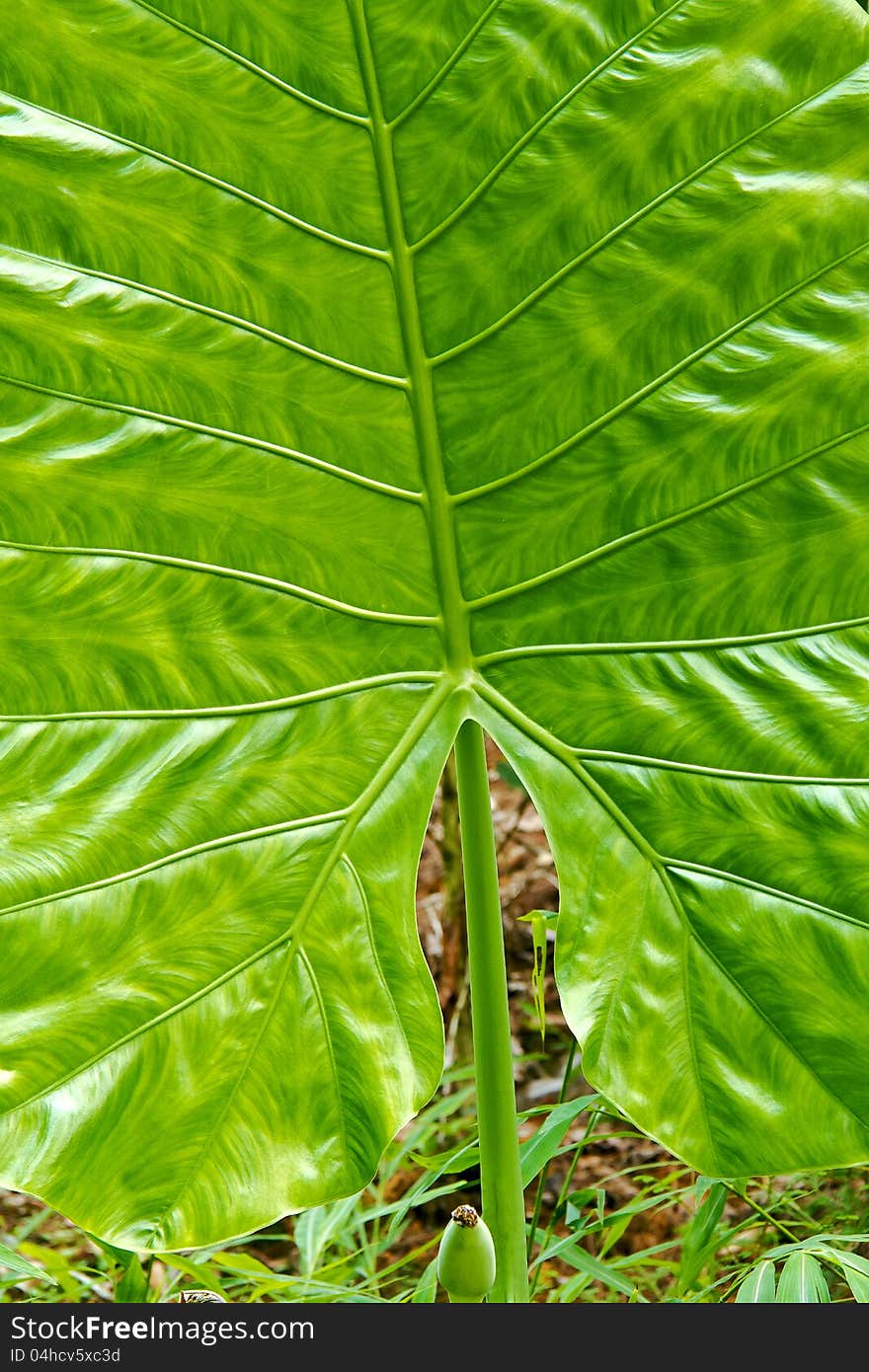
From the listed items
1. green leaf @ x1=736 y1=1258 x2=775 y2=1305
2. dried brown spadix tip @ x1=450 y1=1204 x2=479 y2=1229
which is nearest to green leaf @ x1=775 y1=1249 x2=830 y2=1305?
green leaf @ x1=736 y1=1258 x2=775 y2=1305

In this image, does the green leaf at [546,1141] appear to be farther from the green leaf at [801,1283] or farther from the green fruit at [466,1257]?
the green fruit at [466,1257]

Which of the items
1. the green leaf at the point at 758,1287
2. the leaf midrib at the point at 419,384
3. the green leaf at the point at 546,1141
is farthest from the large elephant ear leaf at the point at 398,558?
the green leaf at the point at 546,1141

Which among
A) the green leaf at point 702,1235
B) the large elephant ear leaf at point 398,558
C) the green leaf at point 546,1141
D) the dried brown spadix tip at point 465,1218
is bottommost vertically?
the green leaf at point 702,1235

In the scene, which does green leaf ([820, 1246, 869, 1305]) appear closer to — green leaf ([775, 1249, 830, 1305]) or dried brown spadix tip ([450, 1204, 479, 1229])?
green leaf ([775, 1249, 830, 1305])

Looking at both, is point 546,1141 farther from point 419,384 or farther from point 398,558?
point 419,384

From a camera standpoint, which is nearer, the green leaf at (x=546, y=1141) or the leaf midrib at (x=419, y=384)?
the leaf midrib at (x=419, y=384)

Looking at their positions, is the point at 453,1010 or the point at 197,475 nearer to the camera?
the point at 197,475

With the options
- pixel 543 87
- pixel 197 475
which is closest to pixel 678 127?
pixel 543 87

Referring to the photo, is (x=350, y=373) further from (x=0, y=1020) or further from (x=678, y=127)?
(x=0, y=1020)
